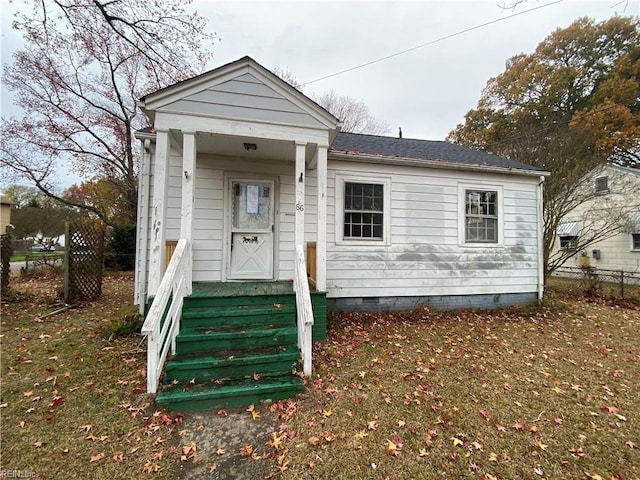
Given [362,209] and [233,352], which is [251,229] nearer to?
[362,209]

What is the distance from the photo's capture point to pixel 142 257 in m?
5.03

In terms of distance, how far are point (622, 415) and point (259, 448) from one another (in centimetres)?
366

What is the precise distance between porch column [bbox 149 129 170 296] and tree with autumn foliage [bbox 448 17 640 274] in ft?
38.1

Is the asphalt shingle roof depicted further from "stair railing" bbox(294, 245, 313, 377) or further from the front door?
"stair railing" bbox(294, 245, 313, 377)

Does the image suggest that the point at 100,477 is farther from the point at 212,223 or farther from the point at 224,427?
the point at 212,223

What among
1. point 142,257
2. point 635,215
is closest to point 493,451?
point 142,257

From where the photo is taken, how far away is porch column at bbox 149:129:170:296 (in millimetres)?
3777

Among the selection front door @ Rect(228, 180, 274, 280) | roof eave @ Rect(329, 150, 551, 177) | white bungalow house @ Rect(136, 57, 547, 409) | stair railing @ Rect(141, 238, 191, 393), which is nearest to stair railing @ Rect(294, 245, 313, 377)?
white bungalow house @ Rect(136, 57, 547, 409)

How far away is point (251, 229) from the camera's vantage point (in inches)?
215

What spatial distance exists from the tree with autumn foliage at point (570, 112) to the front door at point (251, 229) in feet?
32.2

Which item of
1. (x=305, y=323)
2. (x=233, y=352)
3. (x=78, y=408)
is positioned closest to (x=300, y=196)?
(x=305, y=323)

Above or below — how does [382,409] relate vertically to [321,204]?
below

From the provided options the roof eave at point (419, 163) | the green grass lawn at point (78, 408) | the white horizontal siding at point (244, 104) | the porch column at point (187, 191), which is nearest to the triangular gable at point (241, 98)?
the white horizontal siding at point (244, 104)

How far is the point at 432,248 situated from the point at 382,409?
4.29m
